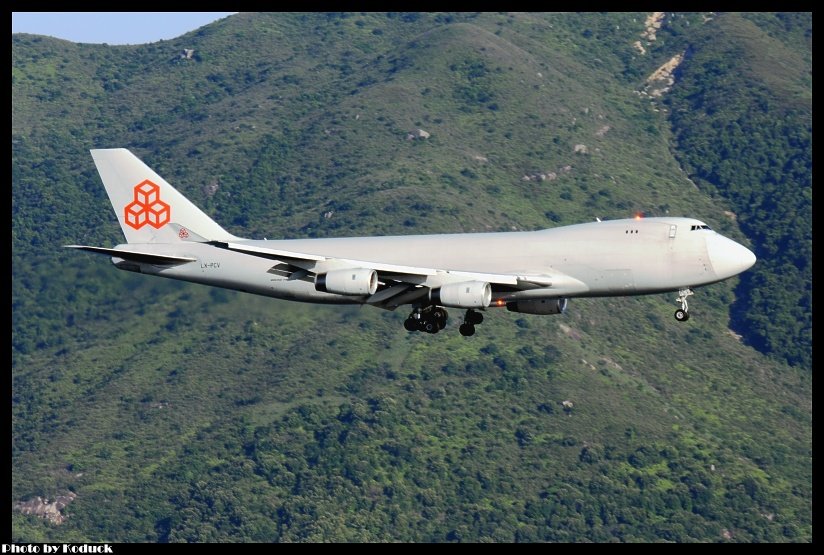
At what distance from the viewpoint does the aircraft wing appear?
72875mm

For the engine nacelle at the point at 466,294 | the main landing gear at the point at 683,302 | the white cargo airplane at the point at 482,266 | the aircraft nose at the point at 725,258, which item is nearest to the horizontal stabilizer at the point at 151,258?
the white cargo airplane at the point at 482,266

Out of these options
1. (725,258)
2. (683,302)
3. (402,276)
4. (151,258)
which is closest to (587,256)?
(683,302)

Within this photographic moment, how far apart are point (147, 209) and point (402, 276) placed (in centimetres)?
1916

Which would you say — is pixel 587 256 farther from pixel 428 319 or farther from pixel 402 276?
pixel 428 319

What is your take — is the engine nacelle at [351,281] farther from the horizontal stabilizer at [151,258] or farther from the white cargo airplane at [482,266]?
the horizontal stabilizer at [151,258]

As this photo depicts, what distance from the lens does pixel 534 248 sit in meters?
74.3

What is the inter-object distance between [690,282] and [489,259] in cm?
1026

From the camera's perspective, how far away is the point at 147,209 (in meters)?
85.4

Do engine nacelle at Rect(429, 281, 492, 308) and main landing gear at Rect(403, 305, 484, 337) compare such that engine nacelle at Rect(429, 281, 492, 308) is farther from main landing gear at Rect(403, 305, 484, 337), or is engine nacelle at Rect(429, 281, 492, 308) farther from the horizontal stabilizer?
the horizontal stabilizer

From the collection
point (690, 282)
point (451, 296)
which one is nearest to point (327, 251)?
point (451, 296)

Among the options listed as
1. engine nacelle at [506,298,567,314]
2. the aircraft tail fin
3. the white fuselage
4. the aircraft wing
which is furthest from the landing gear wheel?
the aircraft tail fin

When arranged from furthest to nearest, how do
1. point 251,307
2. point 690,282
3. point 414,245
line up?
point 251,307
point 414,245
point 690,282

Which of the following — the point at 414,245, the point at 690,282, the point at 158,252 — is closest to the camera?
the point at 690,282

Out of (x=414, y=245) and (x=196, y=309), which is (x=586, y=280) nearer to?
(x=414, y=245)
